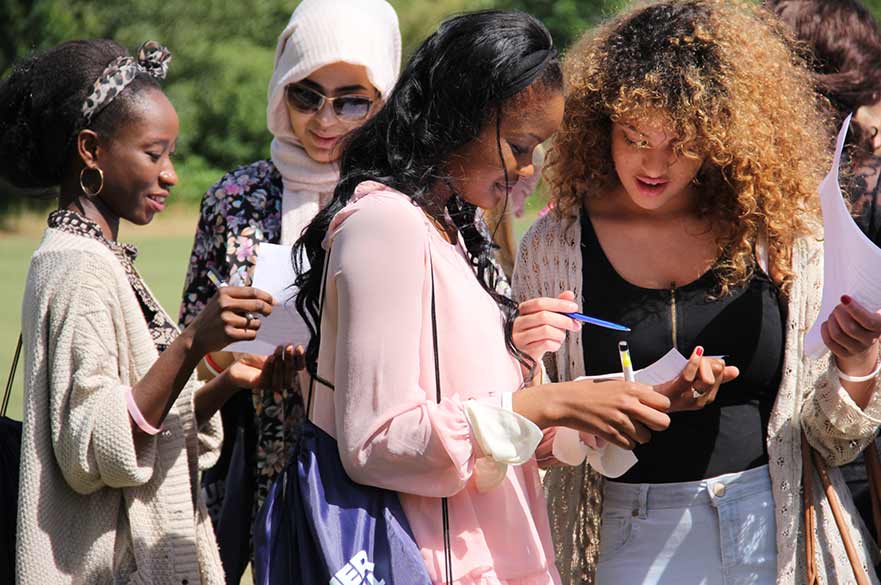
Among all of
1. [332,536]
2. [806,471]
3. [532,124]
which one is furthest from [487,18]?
[806,471]

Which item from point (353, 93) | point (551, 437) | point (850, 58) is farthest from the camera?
point (353, 93)

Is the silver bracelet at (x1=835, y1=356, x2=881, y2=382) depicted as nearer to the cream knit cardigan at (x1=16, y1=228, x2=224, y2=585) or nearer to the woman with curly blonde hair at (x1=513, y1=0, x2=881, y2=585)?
the woman with curly blonde hair at (x1=513, y1=0, x2=881, y2=585)

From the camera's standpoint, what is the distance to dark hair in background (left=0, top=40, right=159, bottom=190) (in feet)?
10.3

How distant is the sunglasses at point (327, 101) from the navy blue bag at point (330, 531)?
180cm

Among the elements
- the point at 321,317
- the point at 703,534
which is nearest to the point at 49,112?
the point at 321,317

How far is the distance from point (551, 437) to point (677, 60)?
97cm

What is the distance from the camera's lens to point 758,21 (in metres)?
3.16

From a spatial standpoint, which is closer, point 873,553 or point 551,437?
point 551,437

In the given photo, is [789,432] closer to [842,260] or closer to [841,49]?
[842,260]

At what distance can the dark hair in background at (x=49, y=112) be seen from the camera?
314 cm

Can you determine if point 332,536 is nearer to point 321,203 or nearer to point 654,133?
point 654,133

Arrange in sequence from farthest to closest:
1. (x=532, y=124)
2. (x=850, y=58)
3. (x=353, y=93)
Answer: (x=353, y=93), (x=850, y=58), (x=532, y=124)

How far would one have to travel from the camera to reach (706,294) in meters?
3.00

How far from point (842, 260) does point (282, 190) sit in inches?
77.1
